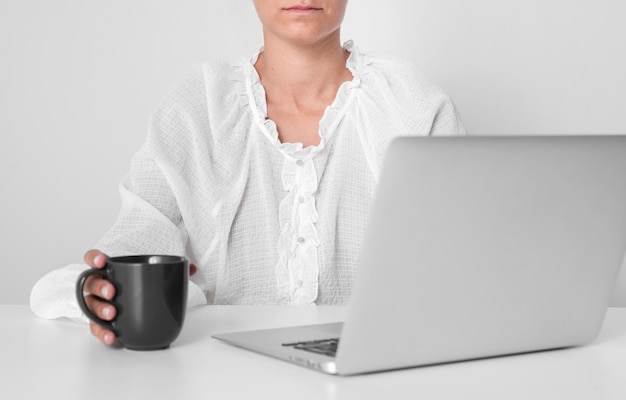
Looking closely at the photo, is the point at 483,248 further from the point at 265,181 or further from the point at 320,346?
the point at 265,181

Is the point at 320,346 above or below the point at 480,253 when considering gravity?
→ below

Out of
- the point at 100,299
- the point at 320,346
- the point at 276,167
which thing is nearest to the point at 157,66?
the point at 276,167

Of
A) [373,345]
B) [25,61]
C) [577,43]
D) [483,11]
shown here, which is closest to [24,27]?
[25,61]

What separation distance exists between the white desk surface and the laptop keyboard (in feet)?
0.10

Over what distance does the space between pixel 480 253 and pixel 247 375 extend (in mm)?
247

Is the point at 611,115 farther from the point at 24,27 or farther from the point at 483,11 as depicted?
the point at 24,27

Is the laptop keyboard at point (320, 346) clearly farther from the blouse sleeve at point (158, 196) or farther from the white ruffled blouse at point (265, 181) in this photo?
the white ruffled blouse at point (265, 181)

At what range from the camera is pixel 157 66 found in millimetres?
2467

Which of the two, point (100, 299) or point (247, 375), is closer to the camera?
point (247, 375)

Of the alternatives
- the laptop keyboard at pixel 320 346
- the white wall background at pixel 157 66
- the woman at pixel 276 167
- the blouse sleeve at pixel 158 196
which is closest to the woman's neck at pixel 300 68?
the woman at pixel 276 167

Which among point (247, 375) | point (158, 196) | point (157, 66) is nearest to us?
point (247, 375)

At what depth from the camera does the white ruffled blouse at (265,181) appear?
5.78 feet

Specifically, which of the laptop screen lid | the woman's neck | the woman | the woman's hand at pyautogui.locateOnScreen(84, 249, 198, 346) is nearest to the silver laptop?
the laptop screen lid

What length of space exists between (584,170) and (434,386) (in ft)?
0.84
